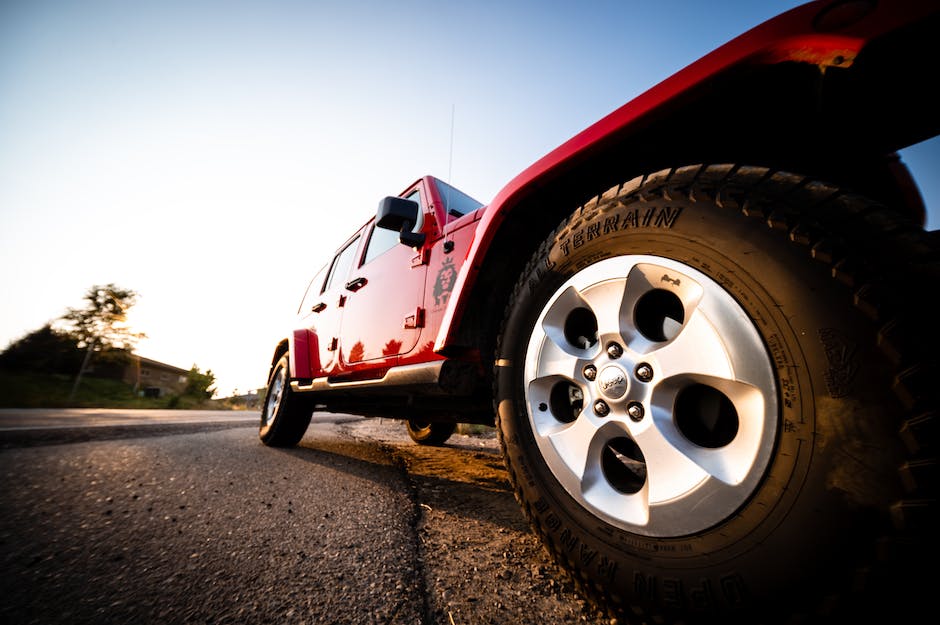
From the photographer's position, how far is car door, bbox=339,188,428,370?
189 cm

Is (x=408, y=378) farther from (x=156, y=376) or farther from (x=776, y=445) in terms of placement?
(x=156, y=376)

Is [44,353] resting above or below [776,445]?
above

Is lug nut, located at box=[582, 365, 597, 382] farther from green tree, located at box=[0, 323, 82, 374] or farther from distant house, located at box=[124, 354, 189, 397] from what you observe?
distant house, located at box=[124, 354, 189, 397]

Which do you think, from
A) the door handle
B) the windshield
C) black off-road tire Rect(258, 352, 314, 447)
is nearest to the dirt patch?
the door handle

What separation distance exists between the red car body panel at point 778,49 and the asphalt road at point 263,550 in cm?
117

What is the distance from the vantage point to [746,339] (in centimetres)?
70

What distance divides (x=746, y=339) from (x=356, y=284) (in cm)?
231

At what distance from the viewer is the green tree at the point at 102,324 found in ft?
80.1

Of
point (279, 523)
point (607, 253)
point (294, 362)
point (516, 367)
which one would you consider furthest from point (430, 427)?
point (607, 253)

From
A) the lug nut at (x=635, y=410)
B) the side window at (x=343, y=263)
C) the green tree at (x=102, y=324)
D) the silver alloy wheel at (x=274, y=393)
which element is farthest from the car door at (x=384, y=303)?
the green tree at (x=102, y=324)

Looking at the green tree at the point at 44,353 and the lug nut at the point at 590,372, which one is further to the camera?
the green tree at the point at 44,353

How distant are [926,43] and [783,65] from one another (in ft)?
0.62

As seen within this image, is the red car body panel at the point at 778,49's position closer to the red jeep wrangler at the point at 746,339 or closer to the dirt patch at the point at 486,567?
the red jeep wrangler at the point at 746,339

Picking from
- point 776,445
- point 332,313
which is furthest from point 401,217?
point 776,445
